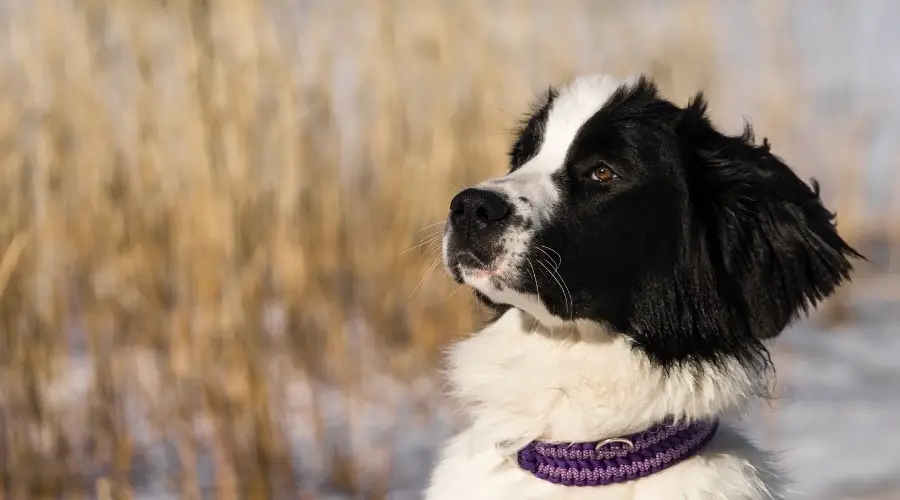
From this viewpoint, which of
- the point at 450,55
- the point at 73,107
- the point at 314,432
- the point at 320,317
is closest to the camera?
the point at 73,107

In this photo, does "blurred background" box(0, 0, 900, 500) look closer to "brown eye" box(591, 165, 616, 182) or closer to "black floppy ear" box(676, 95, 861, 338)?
"brown eye" box(591, 165, 616, 182)

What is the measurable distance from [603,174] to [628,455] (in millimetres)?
628

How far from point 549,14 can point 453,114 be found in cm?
90

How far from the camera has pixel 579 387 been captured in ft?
7.04

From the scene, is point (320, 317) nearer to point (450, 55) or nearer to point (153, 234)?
point (153, 234)

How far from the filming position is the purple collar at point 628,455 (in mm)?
2072

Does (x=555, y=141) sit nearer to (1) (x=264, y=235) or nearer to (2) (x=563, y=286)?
(2) (x=563, y=286)

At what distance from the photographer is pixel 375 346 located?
4109 mm

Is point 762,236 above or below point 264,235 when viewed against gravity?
above

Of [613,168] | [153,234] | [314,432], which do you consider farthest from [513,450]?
[153,234]

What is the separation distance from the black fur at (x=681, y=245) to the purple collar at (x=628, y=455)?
157 millimetres

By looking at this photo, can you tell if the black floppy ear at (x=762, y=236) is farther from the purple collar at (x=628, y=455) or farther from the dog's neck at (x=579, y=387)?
the purple collar at (x=628, y=455)

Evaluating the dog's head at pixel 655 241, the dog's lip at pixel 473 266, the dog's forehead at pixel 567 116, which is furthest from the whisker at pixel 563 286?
the dog's forehead at pixel 567 116

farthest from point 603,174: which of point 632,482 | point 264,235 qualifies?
point 264,235
